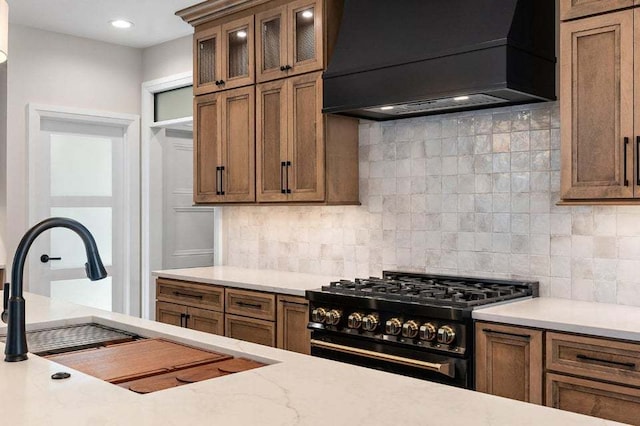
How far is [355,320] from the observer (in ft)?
10.3

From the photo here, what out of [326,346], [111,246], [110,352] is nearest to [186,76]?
[111,246]

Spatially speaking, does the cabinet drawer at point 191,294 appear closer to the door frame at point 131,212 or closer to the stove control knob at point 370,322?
the stove control knob at point 370,322

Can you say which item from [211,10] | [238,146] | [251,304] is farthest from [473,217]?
[211,10]

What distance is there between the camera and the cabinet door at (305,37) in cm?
379

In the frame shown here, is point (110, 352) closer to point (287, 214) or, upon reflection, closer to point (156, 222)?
point (287, 214)

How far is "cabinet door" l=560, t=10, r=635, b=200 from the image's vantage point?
2.68m

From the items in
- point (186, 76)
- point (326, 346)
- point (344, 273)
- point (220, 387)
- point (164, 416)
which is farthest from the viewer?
point (186, 76)

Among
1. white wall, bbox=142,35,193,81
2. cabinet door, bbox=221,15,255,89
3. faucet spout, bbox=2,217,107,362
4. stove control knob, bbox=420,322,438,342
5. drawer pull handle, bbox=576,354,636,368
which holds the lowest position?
drawer pull handle, bbox=576,354,636,368

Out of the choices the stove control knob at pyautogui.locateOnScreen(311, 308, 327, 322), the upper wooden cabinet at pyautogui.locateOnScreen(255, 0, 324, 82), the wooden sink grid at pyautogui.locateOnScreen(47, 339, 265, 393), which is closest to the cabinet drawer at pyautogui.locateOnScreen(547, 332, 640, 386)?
the stove control knob at pyautogui.locateOnScreen(311, 308, 327, 322)

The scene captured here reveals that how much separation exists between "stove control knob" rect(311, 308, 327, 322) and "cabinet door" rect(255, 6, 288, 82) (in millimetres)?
1513

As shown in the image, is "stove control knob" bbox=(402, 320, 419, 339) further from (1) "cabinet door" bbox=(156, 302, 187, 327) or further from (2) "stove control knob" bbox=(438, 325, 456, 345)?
(1) "cabinet door" bbox=(156, 302, 187, 327)

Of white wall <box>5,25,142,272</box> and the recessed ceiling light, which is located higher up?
the recessed ceiling light

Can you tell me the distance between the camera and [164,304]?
4430 mm

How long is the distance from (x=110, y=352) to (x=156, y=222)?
384 cm
